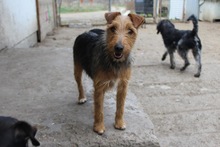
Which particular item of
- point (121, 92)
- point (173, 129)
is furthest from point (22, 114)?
point (173, 129)

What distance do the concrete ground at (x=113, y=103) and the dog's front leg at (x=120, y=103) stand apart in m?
0.07

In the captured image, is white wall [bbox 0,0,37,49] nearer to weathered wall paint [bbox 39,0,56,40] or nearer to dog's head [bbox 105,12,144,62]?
weathered wall paint [bbox 39,0,56,40]

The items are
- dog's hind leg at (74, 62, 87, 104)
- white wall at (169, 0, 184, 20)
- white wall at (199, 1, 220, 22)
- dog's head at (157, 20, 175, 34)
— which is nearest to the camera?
dog's hind leg at (74, 62, 87, 104)

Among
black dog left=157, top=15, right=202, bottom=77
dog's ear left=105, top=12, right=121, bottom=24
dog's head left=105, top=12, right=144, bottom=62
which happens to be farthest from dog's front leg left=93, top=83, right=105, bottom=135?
black dog left=157, top=15, right=202, bottom=77

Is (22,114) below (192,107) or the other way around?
the other way around

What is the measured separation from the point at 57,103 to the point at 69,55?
232 cm

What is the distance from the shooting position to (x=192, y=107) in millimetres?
5266

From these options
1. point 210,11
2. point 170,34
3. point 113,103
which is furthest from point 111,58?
point 210,11

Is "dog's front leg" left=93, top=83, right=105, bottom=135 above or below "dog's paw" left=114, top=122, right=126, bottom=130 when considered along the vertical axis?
above

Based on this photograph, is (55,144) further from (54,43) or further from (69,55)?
(54,43)

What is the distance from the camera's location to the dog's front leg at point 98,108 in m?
3.08

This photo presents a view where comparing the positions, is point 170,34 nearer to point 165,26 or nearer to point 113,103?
point 165,26

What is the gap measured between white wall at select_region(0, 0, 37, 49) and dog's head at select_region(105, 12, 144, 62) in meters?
4.01

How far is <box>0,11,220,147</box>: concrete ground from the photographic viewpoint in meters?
3.20
